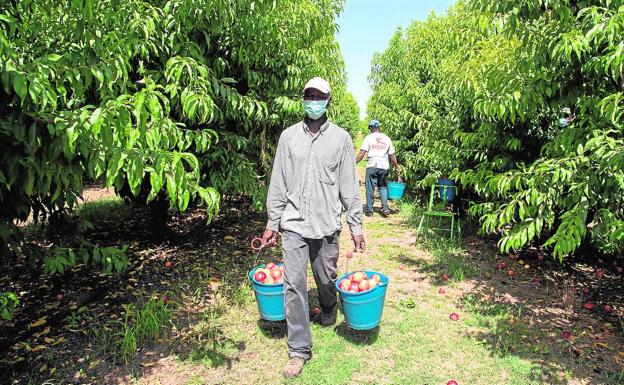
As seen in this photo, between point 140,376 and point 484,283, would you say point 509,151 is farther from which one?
point 140,376

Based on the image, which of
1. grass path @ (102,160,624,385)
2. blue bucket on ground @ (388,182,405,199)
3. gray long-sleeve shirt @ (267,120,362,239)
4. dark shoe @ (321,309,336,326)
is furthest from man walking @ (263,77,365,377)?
blue bucket on ground @ (388,182,405,199)

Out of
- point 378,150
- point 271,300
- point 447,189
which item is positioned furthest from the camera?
point 378,150

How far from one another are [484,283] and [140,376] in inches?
156

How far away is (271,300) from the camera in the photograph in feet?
12.0

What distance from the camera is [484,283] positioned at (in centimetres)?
517

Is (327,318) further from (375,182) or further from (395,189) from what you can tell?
(395,189)

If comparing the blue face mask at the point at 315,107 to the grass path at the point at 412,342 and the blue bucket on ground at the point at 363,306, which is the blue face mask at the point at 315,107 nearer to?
the blue bucket on ground at the point at 363,306

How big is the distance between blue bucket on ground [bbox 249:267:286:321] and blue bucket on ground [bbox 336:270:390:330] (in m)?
0.52

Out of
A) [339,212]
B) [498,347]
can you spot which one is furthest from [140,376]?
[498,347]

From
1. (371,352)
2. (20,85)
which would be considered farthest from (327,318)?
(20,85)

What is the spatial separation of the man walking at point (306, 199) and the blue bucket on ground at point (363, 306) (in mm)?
346

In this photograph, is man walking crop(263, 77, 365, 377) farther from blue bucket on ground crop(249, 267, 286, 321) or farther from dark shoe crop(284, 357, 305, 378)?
blue bucket on ground crop(249, 267, 286, 321)

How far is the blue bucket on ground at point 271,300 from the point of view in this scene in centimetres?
362

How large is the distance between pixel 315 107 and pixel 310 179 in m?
0.56
